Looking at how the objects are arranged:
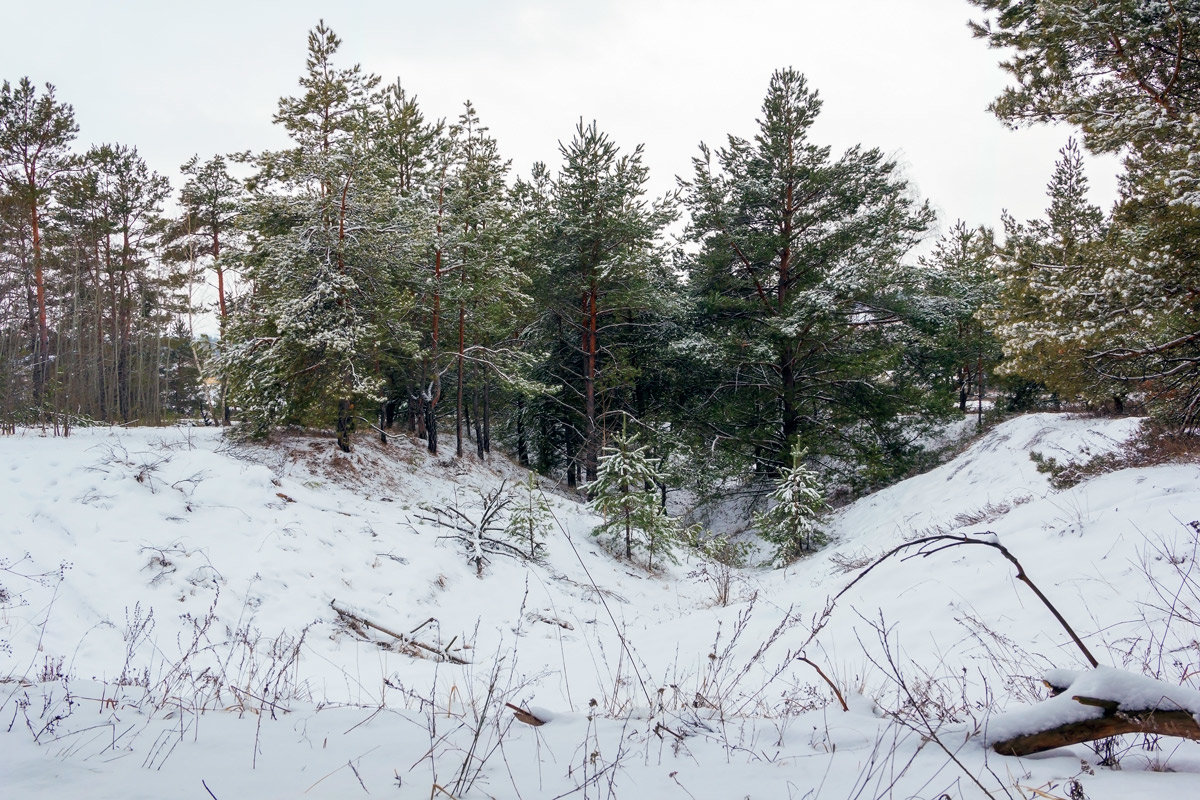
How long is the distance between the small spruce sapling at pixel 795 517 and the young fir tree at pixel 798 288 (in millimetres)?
2559

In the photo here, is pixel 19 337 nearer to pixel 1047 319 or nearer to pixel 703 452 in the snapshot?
pixel 703 452

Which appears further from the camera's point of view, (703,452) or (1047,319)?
(703,452)

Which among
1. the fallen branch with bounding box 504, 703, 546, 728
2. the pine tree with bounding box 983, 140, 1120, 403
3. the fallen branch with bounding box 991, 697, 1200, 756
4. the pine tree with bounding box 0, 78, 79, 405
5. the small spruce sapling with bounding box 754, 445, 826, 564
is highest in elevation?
the pine tree with bounding box 0, 78, 79, 405

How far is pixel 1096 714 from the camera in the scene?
5.90 feet

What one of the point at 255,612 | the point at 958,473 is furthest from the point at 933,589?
the point at 958,473

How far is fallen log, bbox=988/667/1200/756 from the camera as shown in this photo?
→ 1687 millimetres

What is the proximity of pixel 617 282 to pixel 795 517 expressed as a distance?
9100mm

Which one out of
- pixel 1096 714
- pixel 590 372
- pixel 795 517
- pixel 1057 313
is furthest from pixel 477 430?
pixel 1096 714

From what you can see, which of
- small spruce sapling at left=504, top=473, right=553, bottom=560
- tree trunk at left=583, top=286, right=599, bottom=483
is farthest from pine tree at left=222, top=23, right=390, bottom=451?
tree trunk at left=583, top=286, right=599, bottom=483

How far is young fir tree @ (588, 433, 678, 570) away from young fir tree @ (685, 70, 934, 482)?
5258 millimetres

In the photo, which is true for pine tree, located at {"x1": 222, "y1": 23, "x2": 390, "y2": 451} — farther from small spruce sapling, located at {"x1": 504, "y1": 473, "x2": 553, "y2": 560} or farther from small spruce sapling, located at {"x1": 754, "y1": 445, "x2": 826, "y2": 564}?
small spruce sapling, located at {"x1": 754, "y1": 445, "x2": 826, "y2": 564}

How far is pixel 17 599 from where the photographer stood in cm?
552

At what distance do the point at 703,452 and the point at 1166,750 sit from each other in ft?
55.9

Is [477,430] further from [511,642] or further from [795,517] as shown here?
[511,642]
